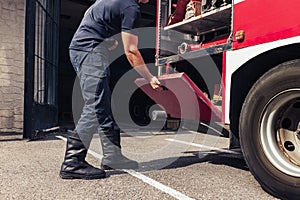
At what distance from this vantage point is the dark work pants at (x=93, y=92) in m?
3.11

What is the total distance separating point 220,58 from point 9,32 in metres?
5.98

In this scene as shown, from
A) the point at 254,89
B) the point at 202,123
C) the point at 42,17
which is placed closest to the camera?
the point at 254,89

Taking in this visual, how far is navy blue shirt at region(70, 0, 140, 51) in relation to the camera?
10.1 ft

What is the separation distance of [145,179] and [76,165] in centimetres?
66

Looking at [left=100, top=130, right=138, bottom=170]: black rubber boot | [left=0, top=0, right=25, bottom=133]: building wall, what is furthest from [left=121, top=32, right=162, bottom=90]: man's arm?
[left=0, top=0, right=25, bottom=133]: building wall

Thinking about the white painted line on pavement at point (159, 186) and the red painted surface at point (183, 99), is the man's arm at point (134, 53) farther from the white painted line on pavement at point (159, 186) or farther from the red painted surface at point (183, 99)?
the white painted line on pavement at point (159, 186)

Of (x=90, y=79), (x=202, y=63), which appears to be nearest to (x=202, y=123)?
(x=202, y=63)

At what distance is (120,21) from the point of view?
3.28 meters

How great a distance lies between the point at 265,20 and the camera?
2508mm

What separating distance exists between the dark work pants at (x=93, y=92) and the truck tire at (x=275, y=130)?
1330mm

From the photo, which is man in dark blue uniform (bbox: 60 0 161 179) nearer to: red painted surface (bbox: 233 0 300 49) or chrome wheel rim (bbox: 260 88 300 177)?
red painted surface (bbox: 233 0 300 49)

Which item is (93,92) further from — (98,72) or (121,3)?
(121,3)

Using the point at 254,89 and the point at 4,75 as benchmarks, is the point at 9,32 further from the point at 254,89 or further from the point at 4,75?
the point at 254,89

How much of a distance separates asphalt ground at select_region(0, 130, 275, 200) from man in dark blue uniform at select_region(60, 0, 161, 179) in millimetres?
185
